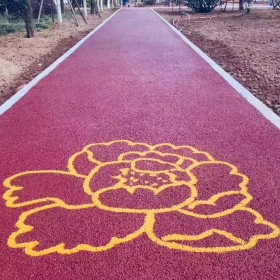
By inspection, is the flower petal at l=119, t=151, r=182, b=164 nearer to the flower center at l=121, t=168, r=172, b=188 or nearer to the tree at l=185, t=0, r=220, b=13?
the flower center at l=121, t=168, r=172, b=188

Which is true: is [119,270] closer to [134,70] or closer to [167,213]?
[167,213]

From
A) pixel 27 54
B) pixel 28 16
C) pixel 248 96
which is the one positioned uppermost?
pixel 28 16

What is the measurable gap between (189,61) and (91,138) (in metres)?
5.49

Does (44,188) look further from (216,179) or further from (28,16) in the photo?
(28,16)

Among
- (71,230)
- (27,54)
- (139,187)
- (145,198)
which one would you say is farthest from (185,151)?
(27,54)

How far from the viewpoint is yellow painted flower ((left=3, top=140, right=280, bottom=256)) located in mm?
2744

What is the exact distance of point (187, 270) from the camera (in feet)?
7.98

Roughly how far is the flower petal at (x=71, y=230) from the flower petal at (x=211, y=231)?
16 cm

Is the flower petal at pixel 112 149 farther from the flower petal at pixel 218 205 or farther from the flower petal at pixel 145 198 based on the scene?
the flower petal at pixel 218 205

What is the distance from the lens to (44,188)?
11.4 feet

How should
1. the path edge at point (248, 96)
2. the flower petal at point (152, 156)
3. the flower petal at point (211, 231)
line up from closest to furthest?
the flower petal at point (211, 231) → the flower petal at point (152, 156) → the path edge at point (248, 96)

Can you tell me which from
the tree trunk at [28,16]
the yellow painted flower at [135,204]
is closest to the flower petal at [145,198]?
the yellow painted flower at [135,204]

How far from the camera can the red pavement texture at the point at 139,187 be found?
2535 millimetres

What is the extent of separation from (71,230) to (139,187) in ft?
2.65
